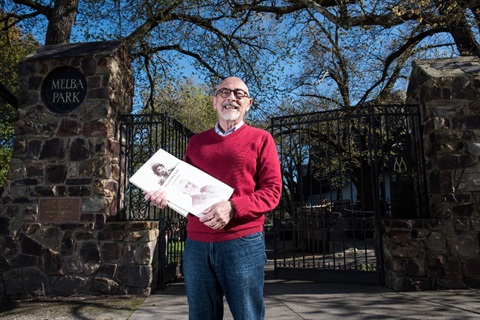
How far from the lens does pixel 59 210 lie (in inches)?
218

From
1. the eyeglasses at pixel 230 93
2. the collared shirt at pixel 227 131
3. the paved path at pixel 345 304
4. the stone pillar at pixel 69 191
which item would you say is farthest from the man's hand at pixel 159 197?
the stone pillar at pixel 69 191

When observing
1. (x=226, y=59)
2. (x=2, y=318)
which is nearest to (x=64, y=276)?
(x=2, y=318)

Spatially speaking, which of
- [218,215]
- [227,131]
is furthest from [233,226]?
[227,131]

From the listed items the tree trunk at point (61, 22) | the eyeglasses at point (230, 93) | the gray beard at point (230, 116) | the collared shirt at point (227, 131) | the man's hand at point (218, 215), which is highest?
the tree trunk at point (61, 22)

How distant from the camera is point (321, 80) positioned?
14633 millimetres

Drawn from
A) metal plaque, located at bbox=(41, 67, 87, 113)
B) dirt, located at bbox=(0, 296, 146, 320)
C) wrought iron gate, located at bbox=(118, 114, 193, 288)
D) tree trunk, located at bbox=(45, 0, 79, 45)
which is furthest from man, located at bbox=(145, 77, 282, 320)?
tree trunk, located at bbox=(45, 0, 79, 45)

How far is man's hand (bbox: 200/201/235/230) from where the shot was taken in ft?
5.81

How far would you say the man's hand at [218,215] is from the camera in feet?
5.81

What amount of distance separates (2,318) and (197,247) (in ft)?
12.7

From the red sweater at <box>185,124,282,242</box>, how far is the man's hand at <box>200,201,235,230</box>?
0.22 ft

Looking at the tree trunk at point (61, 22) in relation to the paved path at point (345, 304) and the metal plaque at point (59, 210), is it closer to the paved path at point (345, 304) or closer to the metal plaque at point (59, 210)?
the metal plaque at point (59, 210)

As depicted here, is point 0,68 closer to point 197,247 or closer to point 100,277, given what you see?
point 100,277

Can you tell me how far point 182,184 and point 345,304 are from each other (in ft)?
11.2

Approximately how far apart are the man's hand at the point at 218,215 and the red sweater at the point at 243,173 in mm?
68
